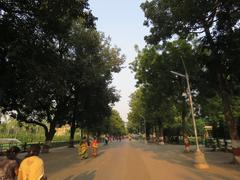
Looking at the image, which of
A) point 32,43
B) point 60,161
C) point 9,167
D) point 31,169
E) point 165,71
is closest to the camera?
point 31,169

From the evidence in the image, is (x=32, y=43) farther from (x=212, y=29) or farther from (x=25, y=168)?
(x=25, y=168)

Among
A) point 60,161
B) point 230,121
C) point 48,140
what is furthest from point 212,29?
point 48,140

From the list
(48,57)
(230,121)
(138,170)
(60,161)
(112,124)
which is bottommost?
(138,170)

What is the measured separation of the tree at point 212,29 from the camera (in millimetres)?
19062

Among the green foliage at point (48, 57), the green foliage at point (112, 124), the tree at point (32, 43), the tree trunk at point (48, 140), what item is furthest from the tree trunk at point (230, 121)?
the green foliage at point (112, 124)

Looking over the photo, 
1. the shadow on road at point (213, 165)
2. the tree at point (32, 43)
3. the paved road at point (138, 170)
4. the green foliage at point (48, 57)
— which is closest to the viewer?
the paved road at point (138, 170)

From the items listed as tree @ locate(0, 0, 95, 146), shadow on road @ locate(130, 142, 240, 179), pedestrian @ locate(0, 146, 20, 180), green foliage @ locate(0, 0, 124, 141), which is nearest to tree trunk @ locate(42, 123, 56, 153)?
green foliage @ locate(0, 0, 124, 141)

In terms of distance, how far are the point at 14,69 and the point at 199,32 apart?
1264cm

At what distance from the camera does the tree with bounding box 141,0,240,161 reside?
19062mm

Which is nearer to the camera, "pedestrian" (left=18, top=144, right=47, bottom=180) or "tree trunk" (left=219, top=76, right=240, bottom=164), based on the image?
"pedestrian" (left=18, top=144, right=47, bottom=180)

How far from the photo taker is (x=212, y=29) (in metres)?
21.8

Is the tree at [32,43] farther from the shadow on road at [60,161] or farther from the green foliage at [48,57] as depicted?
the shadow on road at [60,161]

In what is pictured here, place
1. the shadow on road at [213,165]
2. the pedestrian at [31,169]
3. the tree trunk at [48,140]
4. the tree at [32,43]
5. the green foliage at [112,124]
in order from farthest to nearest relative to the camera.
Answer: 1. the green foliage at [112,124]
2. the tree trunk at [48,140]
3. the tree at [32,43]
4. the shadow on road at [213,165]
5. the pedestrian at [31,169]

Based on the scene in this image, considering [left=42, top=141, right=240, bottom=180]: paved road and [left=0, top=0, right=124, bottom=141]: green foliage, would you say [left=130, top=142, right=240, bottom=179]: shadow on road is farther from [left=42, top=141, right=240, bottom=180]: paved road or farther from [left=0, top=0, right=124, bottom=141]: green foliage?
[left=0, top=0, right=124, bottom=141]: green foliage
